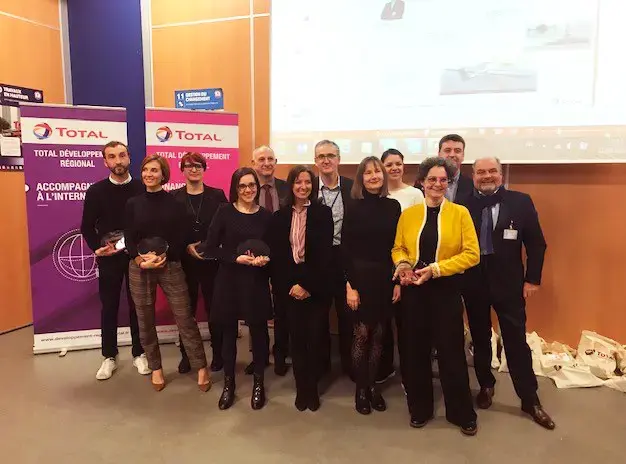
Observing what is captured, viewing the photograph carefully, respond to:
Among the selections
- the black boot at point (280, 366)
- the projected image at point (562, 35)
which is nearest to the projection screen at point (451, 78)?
the projected image at point (562, 35)

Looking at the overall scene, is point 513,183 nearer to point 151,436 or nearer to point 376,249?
point 376,249

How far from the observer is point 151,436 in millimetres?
2543

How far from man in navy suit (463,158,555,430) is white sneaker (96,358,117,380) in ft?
8.46

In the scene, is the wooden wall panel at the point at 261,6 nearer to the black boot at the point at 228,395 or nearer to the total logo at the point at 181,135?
the total logo at the point at 181,135

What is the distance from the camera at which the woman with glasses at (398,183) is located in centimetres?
287

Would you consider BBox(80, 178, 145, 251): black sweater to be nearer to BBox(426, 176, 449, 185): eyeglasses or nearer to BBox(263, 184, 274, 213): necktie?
BBox(263, 184, 274, 213): necktie

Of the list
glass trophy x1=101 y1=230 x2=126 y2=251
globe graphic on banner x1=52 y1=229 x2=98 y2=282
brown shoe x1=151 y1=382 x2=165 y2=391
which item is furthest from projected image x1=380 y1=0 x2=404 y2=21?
brown shoe x1=151 y1=382 x2=165 y2=391

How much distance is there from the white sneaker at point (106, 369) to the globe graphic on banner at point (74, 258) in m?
0.82

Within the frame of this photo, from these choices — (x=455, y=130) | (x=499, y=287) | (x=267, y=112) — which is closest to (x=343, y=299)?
(x=499, y=287)

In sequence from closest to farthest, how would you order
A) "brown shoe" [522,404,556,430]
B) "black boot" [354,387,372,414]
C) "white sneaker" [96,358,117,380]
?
"brown shoe" [522,404,556,430], "black boot" [354,387,372,414], "white sneaker" [96,358,117,380]

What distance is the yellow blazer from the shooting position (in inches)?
92.1

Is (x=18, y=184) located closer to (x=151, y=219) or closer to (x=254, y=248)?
(x=151, y=219)

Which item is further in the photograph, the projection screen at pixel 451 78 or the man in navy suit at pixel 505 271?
the projection screen at pixel 451 78

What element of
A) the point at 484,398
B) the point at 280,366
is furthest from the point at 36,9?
the point at 484,398
